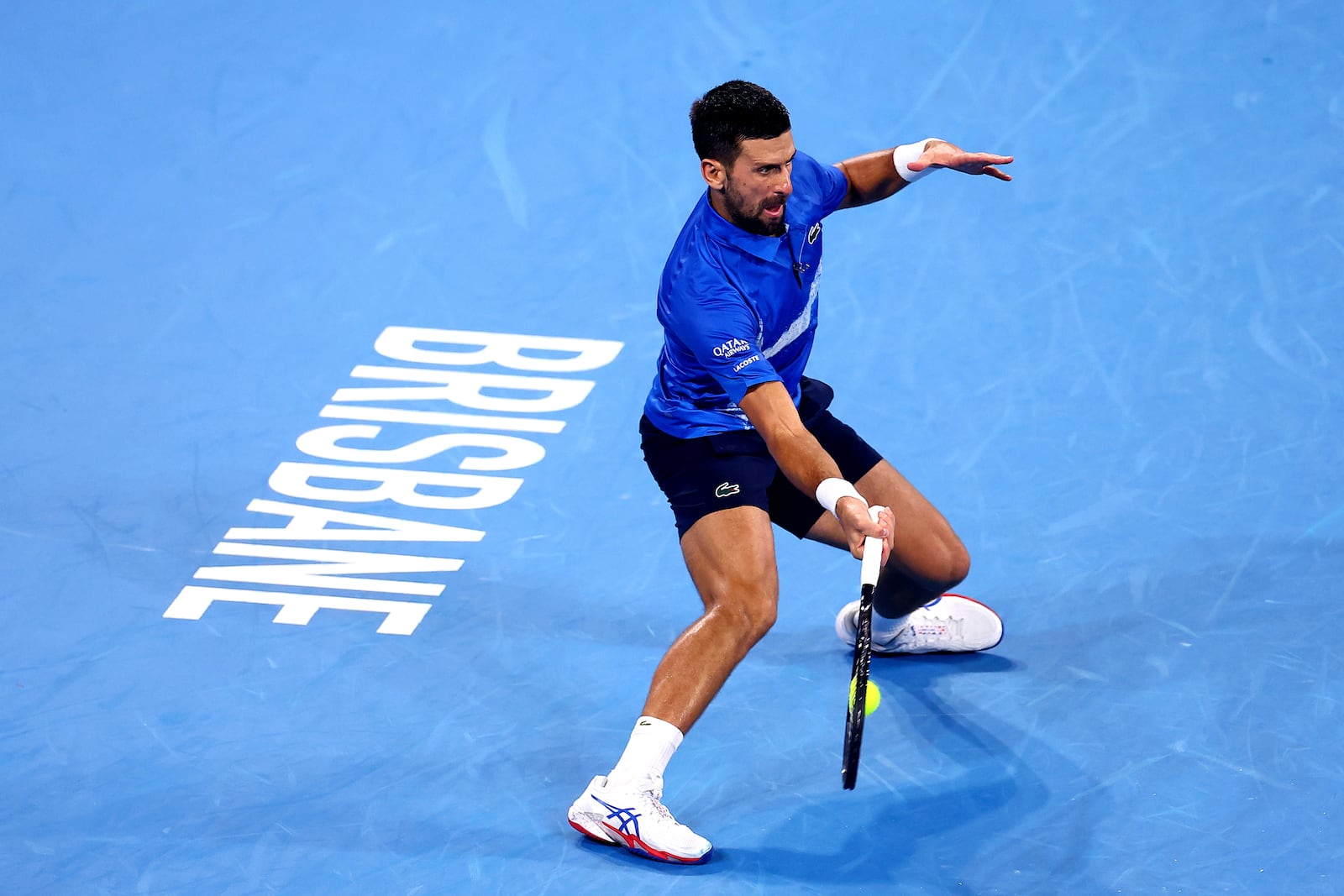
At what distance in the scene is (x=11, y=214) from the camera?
8383 mm

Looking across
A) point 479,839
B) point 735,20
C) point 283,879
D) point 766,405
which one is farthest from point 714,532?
point 735,20

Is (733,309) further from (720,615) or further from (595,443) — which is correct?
(595,443)

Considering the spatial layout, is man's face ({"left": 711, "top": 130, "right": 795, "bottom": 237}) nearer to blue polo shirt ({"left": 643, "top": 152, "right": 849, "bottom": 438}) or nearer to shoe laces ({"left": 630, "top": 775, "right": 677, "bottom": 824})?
blue polo shirt ({"left": 643, "top": 152, "right": 849, "bottom": 438})

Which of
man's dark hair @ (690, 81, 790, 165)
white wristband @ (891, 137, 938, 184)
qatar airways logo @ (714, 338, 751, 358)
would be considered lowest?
qatar airways logo @ (714, 338, 751, 358)

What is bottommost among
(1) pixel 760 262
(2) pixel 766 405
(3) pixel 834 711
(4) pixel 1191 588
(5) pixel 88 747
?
(5) pixel 88 747

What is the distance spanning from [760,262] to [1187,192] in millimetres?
3548

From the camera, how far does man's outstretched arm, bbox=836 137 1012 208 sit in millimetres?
5230

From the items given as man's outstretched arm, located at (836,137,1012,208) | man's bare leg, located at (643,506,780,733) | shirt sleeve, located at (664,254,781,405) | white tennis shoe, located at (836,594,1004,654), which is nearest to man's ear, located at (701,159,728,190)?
shirt sleeve, located at (664,254,781,405)

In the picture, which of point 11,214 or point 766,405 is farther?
point 11,214

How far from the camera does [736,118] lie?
4.66m

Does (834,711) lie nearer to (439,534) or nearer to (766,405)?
(766,405)

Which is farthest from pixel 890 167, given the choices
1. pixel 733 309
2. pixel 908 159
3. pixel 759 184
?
pixel 733 309

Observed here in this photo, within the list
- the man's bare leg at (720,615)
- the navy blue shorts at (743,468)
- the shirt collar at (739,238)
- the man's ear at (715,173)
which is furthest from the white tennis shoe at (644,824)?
the man's ear at (715,173)

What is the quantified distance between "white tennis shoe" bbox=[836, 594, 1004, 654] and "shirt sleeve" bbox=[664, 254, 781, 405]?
110cm
